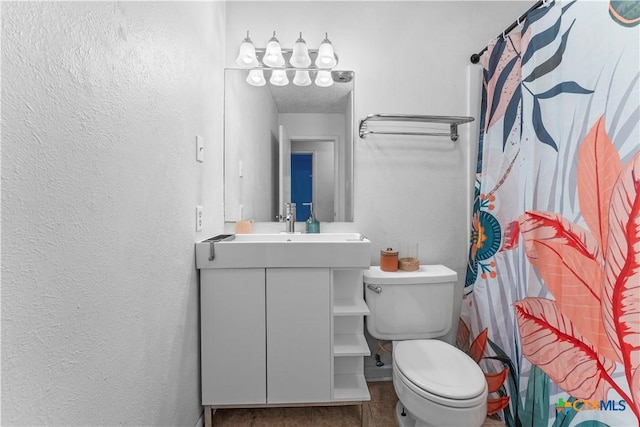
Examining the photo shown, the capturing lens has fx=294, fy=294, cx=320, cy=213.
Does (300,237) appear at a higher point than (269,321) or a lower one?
higher

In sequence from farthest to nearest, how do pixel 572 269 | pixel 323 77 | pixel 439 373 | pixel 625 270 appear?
pixel 323 77 → pixel 439 373 → pixel 572 269 → pixel 625 270

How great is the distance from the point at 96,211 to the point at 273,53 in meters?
1.31

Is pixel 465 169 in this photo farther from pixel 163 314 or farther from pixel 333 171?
pixel 163 314

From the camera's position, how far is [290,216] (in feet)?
5.73

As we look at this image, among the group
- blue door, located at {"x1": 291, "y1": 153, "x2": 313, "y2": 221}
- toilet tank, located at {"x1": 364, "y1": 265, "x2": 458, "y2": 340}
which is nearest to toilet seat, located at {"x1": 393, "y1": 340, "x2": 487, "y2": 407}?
toilet tank, located at {"x1": 364, "y1": 265, "x2": 458, "y2": 340}

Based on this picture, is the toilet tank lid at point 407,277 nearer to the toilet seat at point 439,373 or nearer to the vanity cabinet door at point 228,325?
the toilet seat at point 439,373

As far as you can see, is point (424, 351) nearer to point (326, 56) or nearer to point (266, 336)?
point (266, 336)

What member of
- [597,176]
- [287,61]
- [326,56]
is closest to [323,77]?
[326,56]

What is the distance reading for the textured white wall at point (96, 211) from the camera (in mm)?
509

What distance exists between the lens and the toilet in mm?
1095

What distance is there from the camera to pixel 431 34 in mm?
1777

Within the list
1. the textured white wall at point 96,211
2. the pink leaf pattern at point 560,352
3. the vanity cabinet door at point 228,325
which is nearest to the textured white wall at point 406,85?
the pink leaf pattern at point 560,352

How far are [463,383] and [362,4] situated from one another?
2021mm
